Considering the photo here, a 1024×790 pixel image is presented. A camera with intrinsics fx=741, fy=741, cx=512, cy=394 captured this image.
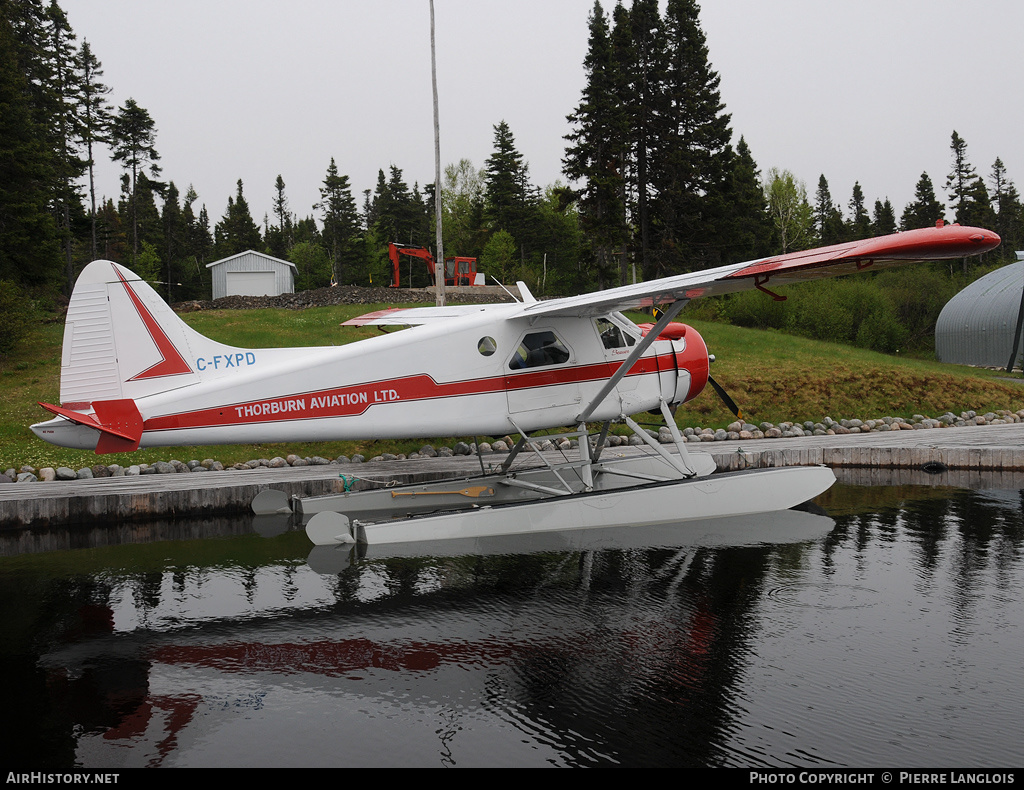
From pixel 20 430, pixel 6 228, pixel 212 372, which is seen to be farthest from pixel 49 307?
pixel 212 372

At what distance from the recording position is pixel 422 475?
12219 mm

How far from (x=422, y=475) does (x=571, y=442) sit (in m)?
4.40

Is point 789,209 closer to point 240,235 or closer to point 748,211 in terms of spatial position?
point 748,211

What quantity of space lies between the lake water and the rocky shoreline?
3318 millimetres

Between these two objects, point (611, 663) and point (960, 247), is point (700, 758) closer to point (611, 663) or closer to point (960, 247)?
point (611, 663)

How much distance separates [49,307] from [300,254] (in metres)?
48.1

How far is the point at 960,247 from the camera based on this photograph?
21.7 feet

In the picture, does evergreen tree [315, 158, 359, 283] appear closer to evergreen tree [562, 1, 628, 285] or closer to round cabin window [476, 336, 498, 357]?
evergreen tree [562, 1, 628, 285]

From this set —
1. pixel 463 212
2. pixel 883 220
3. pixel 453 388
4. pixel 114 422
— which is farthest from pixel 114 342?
pixel 883 220

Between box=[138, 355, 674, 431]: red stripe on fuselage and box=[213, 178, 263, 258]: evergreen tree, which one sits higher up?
box=[213, 178, 263, 258]: evergreen tree

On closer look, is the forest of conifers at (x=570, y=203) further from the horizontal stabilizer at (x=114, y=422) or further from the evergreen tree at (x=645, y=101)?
the horizontal stabilizer at (x=114, y=422)

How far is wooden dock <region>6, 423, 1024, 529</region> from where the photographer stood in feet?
33.3

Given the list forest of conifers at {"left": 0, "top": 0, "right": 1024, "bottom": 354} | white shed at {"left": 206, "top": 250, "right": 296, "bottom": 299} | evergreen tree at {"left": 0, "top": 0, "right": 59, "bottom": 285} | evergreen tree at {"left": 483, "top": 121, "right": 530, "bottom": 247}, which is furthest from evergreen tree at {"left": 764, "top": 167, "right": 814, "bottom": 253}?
evergreen tree at {"left": 0, "top": 0, "right": 59, "bottom": 285}

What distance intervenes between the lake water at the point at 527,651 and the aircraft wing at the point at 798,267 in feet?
Result: 9.56
